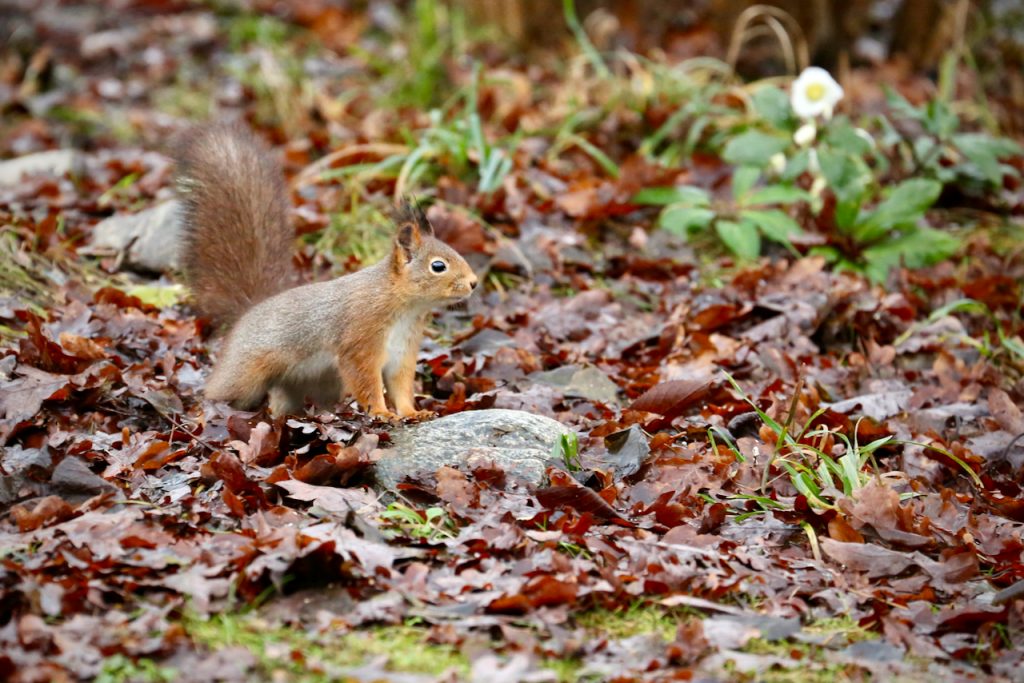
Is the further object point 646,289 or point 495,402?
point 646,289

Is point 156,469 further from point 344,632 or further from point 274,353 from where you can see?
point 344,632

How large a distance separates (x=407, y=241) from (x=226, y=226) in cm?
93

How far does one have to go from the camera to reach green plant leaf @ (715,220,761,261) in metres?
6.17

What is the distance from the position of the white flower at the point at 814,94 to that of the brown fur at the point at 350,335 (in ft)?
9.26

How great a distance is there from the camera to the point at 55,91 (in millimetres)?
9133

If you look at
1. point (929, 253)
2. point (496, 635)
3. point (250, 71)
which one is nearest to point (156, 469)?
point (496, 635)

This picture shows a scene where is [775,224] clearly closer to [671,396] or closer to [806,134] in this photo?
[806,134]

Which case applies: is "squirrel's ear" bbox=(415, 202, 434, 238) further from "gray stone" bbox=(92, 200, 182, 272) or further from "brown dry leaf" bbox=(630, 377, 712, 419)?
"gray stone" bbox=(92, 200, 182, 272)

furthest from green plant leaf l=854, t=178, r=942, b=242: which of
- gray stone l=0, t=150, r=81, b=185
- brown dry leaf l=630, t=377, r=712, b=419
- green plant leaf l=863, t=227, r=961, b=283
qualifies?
gray stone l=0, t=150, r=81, b=185

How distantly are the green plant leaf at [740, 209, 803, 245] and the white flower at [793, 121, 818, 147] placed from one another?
16.2 inches

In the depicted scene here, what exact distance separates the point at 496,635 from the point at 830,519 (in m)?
1.20

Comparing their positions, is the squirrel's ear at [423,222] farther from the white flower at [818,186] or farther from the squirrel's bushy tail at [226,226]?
the white flower at [818,186]

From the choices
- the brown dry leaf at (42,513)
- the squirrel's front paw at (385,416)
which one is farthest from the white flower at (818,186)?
the brown dry leaf at (42,513)

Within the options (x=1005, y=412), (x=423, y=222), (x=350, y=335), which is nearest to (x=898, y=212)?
(x=1005, y=412)
